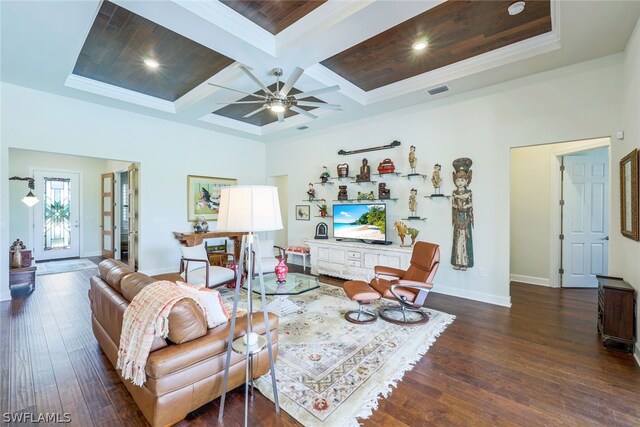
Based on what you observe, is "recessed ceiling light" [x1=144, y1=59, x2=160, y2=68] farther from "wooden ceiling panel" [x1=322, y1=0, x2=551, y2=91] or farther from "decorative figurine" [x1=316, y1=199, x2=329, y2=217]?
"decorative figurine" [x1=316, y1=199, x2=329, y2=217]

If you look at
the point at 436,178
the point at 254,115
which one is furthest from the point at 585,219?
the point at 254,115

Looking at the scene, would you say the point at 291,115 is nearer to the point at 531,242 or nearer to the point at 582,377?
the point at 531,242

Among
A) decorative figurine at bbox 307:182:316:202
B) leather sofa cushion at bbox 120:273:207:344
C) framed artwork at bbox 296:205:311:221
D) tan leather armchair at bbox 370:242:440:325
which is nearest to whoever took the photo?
leather sofa cushion at bbox 120:273:207:344

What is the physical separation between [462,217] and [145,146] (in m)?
5.89

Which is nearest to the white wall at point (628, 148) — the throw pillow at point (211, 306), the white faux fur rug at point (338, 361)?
the white faux fur rug at point (338, 361)

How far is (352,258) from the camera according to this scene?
5316mm

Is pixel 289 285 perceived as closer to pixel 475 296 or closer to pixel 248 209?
pixel 248 209

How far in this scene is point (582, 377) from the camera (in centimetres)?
241

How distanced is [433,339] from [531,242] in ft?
11.7

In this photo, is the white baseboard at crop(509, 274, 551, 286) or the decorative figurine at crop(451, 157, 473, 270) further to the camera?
the white baseboard at crop(509, 274, 551, 286)

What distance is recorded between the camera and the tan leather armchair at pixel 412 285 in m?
3.35

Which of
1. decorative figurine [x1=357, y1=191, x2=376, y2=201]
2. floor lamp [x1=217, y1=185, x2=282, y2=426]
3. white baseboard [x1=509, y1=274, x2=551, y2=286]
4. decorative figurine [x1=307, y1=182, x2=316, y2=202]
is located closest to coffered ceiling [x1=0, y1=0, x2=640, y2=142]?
decorative figurine [x1=357, y1=191, x2=376, y2=201]

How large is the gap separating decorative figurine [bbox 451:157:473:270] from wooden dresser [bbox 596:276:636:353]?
5.28 feet

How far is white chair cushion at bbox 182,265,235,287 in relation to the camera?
4.15 metres
